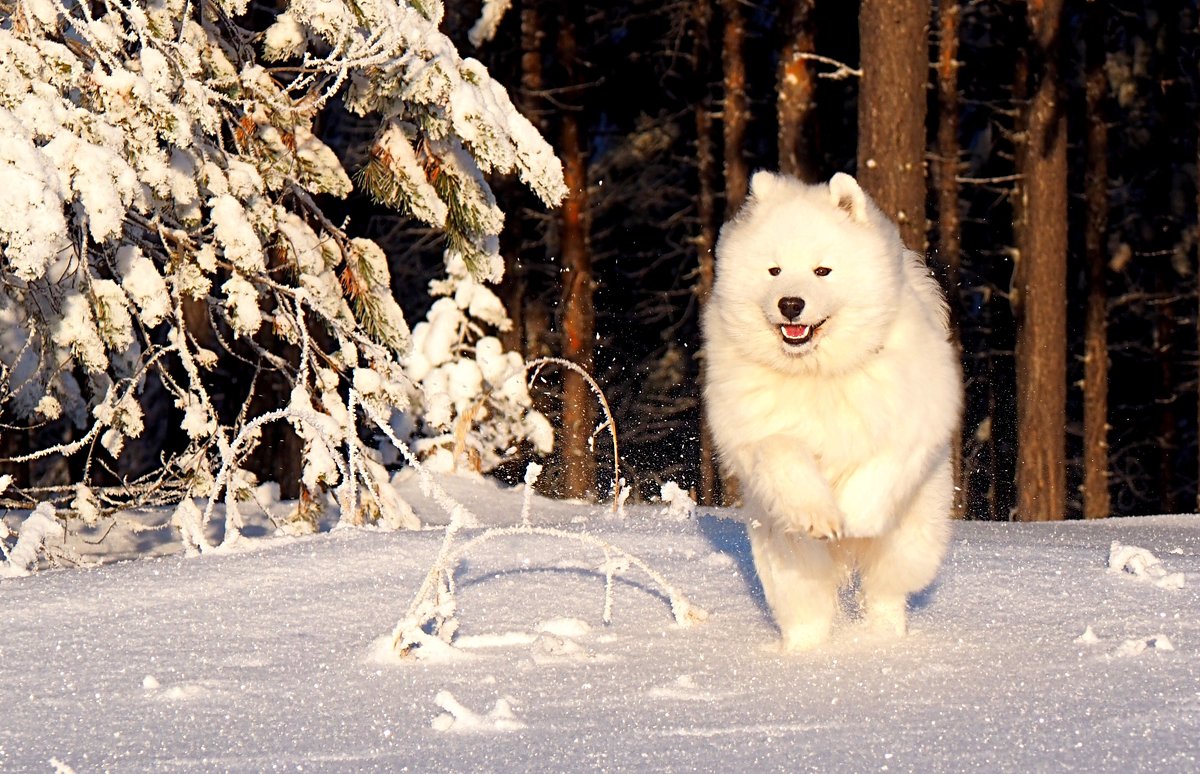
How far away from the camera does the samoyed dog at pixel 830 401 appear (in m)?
5.02

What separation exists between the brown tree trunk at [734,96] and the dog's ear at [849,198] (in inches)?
548

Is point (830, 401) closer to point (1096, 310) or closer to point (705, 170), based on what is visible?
point (1096, 310)

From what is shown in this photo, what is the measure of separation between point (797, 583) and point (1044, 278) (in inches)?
465

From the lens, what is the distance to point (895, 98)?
36.4ft

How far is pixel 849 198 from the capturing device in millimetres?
5348

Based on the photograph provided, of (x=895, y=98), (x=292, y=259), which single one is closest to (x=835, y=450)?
(x=292, y=259)

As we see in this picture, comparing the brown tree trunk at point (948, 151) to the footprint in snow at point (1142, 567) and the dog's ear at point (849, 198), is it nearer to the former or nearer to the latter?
the footprint in snow at point (1142, 567)

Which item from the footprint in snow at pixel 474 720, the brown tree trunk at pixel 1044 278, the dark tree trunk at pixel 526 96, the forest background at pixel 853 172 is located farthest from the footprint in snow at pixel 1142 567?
the dark tree trunk at pixel 526 96

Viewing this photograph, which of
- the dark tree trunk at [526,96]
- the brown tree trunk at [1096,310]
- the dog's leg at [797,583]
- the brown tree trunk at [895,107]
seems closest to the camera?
the dog's leg at [797,583]

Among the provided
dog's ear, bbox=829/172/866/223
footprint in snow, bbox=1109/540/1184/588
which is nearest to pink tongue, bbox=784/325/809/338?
dog's ear, bbox=829/172/866/223

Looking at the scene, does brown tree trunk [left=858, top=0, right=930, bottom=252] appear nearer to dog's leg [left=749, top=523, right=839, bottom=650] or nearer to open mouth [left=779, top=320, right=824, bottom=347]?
open mouth [left=779, top=320, right=824, bottom=347]

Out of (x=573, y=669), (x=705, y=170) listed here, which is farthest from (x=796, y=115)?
(x=573, y=669)

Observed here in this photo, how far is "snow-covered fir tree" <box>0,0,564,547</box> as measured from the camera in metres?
6.18

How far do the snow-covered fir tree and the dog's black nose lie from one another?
2298 mm
